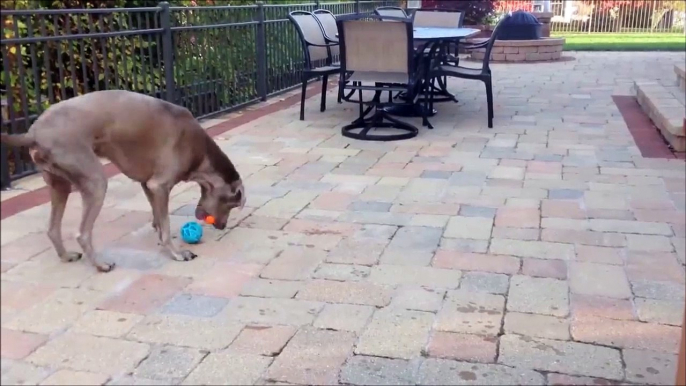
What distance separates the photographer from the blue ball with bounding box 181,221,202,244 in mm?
3369

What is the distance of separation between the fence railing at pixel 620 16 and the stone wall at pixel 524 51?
536 centimetres

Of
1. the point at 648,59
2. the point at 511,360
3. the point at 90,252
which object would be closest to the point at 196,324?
the point at 90,252

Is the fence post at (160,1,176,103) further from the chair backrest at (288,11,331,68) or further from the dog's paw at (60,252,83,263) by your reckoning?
the dog's paw at (60,252,83,263)

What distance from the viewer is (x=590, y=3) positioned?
19.1 m

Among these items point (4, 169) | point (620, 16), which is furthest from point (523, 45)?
point (4, 169)

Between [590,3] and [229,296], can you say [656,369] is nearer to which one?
[229,296]

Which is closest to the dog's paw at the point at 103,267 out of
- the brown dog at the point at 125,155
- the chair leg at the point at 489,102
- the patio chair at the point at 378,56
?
the brown dog at the point at 125,155

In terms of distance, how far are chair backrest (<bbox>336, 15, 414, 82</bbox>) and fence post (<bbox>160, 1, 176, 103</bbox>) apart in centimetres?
152

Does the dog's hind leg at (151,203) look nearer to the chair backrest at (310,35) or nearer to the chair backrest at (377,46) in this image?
the chair backrest at (377,46)

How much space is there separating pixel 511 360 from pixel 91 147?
1702 mm

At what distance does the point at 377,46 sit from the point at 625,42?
12490mm

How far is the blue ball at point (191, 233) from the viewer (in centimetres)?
337

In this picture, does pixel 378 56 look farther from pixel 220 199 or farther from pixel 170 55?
pixel 220 199

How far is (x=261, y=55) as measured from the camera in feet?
25.9
